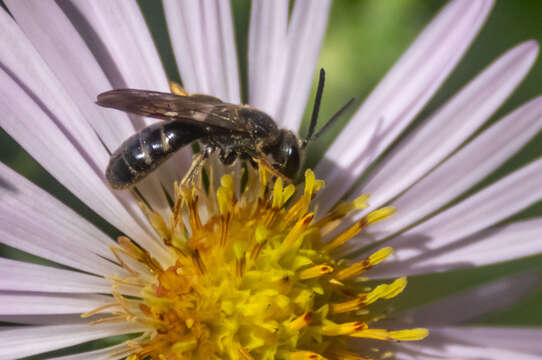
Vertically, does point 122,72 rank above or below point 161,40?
below

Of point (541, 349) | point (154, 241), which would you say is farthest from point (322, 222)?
point (541, 349)

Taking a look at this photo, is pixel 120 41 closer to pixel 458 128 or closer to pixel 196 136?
pixel 196 136

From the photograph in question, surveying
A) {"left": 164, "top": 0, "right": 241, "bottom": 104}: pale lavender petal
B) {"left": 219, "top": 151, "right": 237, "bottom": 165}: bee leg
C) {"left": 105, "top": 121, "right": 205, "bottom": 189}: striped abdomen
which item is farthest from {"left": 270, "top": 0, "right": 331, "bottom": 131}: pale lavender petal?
{"left": 105, "top": 121, "right": 205, "bottom": 189}: striped abdomen

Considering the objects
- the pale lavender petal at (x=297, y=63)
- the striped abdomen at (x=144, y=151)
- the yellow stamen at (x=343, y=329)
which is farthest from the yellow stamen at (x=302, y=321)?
the pale lavender petal at (x=297, y=63)

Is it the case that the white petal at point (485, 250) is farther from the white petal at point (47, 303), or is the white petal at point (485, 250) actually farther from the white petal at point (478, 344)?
the white petal at point (47, 303)

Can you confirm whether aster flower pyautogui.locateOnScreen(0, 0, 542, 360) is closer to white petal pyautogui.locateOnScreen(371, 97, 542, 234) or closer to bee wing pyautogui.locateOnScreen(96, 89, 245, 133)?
white petal pyautogui.locateOnScreen(371, 97, 542, 234)

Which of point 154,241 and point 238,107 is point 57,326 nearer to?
point 154,241

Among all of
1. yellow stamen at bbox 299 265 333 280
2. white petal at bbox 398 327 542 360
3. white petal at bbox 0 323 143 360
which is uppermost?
yellow stamen at bbox 299 265 333 280
